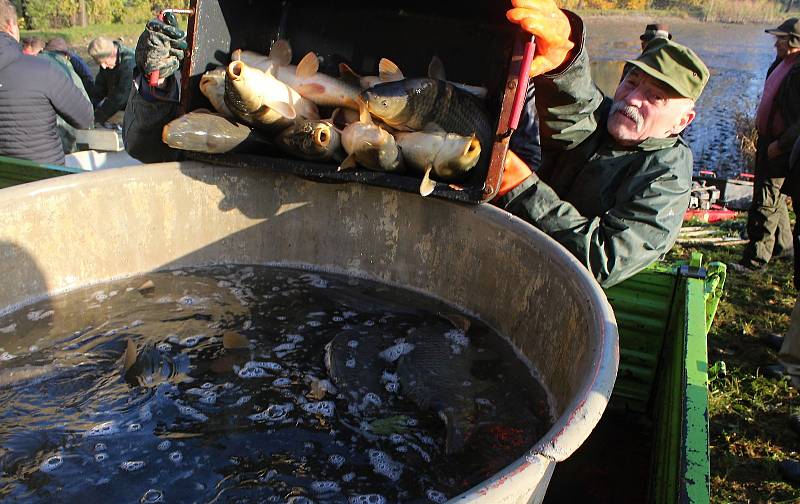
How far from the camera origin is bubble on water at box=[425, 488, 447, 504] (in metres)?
1.91

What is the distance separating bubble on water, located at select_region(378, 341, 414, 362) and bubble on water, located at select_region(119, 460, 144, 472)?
0.97 m

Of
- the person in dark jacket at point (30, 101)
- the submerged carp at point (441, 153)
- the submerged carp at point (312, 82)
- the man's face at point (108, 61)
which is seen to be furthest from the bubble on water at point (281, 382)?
the man's face at point (108, 61)

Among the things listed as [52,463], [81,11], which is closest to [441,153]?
[52,463]

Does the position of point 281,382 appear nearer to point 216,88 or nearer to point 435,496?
point 435,496

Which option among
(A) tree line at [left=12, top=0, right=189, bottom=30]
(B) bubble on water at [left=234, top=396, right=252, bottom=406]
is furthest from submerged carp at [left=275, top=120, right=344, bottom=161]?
(A) tree line at [left=12, top=0, right=189, bottom=30]

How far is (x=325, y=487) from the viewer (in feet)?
6.41

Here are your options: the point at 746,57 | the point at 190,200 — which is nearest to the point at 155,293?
the point at 190,200

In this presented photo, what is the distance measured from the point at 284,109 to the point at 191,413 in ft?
4.91

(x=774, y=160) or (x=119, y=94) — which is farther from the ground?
(x=774, y=160)

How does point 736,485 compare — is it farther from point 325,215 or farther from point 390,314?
point 325,215

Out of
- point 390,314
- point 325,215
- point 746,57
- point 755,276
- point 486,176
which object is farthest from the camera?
point 746,57

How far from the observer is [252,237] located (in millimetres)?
3205

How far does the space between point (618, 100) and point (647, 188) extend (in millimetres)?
534

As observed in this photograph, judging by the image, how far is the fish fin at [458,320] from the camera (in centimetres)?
279
